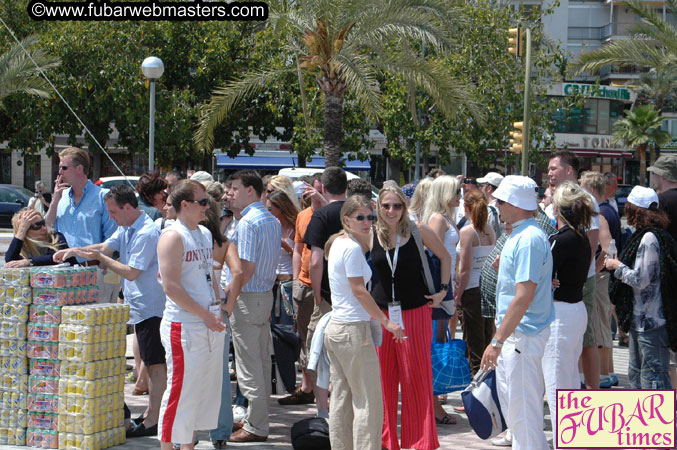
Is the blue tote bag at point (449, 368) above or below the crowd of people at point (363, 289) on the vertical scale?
below

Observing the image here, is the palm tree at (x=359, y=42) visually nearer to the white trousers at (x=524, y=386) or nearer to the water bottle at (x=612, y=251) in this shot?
the water bottle at (x=612, y=251)

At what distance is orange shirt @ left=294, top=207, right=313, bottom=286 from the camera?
712 cm

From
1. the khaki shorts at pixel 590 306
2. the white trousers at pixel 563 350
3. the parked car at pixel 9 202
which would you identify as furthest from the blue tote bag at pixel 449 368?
the parked car at pixel 9 202

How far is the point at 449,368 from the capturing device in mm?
6449

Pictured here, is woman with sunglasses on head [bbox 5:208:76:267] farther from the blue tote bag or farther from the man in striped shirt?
the blue tote bag

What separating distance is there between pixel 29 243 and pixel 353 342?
2.88 metres

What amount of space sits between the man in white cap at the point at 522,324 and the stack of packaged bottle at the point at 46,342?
9.64 ft

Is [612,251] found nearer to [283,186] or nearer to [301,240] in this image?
[301,240]

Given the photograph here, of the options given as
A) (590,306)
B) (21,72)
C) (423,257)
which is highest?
(21,72)

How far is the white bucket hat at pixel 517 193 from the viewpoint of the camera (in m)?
5.05

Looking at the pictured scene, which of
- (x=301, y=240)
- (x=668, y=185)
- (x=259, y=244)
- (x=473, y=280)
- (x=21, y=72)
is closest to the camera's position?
(x=259, y=244)

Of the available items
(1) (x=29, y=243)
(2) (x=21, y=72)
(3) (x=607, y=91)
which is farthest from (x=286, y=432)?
(3) (x=607, y=91)

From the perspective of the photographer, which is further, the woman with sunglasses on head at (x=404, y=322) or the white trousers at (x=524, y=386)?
the woman with sunglasses on head at (x=404, y=322)

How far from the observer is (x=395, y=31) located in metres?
15.4
